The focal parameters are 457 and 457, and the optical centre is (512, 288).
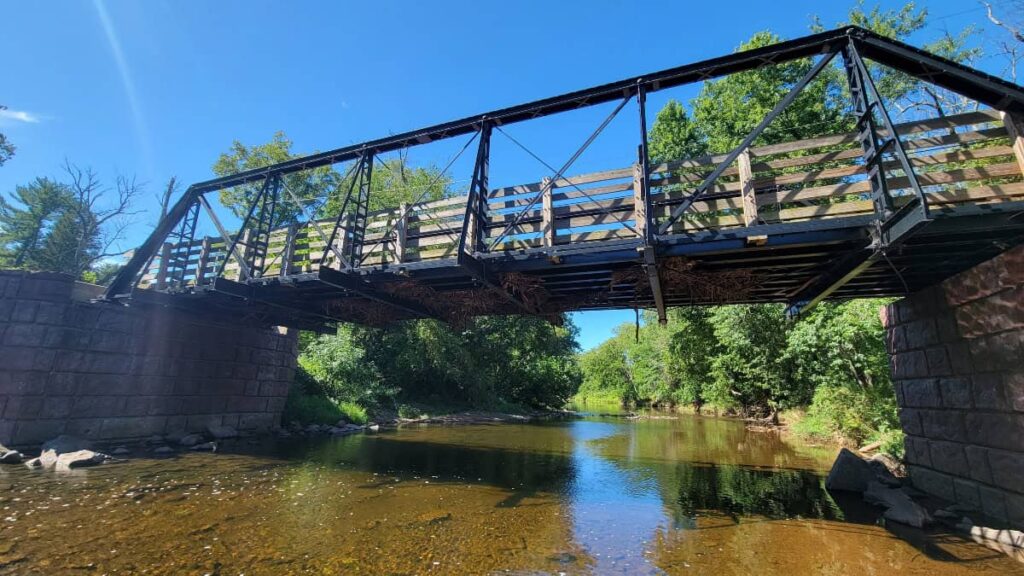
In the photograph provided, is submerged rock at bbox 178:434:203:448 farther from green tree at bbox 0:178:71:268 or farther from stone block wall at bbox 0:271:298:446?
green tree at bbox 0:178:71:268

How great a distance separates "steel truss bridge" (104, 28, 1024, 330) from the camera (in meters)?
6.07

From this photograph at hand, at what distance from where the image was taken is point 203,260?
39.0 ft

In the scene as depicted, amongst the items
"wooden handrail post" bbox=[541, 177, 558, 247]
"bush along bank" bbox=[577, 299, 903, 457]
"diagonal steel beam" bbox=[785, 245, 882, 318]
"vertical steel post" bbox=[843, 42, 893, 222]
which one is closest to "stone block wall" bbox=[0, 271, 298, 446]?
"wooden handrail post" bbox=[541, 177, 558, 247]

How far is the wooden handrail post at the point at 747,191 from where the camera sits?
6843 mm

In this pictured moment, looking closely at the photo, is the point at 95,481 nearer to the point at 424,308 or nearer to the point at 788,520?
the point at 424,308

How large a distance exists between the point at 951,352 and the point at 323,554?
9.65m

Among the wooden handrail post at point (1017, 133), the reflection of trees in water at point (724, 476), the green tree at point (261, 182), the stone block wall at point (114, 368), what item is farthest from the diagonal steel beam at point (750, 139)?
the green tree at point (261, 182)

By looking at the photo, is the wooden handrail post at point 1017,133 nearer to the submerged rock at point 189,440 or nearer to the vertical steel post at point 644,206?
the vertical steel post at point 644,206

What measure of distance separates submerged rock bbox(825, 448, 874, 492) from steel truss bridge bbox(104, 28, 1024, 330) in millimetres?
3207

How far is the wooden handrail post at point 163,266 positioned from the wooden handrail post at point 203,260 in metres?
0.95

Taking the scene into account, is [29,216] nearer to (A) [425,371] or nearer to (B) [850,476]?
(A) [425,371]

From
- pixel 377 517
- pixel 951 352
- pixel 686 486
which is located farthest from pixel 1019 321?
pixel 377 517

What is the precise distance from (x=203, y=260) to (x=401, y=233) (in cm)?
637

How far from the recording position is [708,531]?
6.56 m
